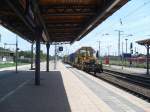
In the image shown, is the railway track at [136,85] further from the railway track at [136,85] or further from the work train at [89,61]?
the work train at [89,61]

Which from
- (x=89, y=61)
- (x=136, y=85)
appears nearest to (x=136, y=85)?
(x=136, y=85)

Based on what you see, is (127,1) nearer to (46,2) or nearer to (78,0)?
(78,0)

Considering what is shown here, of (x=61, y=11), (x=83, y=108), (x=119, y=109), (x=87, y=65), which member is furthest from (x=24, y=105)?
(x=87, y=65)

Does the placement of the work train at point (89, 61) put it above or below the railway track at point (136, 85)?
above

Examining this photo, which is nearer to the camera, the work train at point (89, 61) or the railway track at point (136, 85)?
the railway track at point (136, 85)

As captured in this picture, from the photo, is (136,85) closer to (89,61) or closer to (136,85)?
(136,85)

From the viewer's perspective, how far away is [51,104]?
1521cm

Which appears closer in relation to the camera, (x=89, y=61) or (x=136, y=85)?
(x=136, y=85)

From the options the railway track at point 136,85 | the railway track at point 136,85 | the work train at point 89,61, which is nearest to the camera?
the railway track at point 136,85

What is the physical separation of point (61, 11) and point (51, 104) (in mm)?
7738

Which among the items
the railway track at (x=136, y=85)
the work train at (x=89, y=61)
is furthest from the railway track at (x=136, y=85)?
the work train at (x=89, y=61)

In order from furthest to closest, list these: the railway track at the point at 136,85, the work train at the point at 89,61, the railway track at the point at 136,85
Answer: the work train at the point at 89,61
the railway track at the point at 136,85
the railway track at the point at 136,85

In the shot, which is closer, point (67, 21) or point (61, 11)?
point (61, 11)

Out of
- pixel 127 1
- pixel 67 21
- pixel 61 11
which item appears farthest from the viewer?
pixel 67 21
